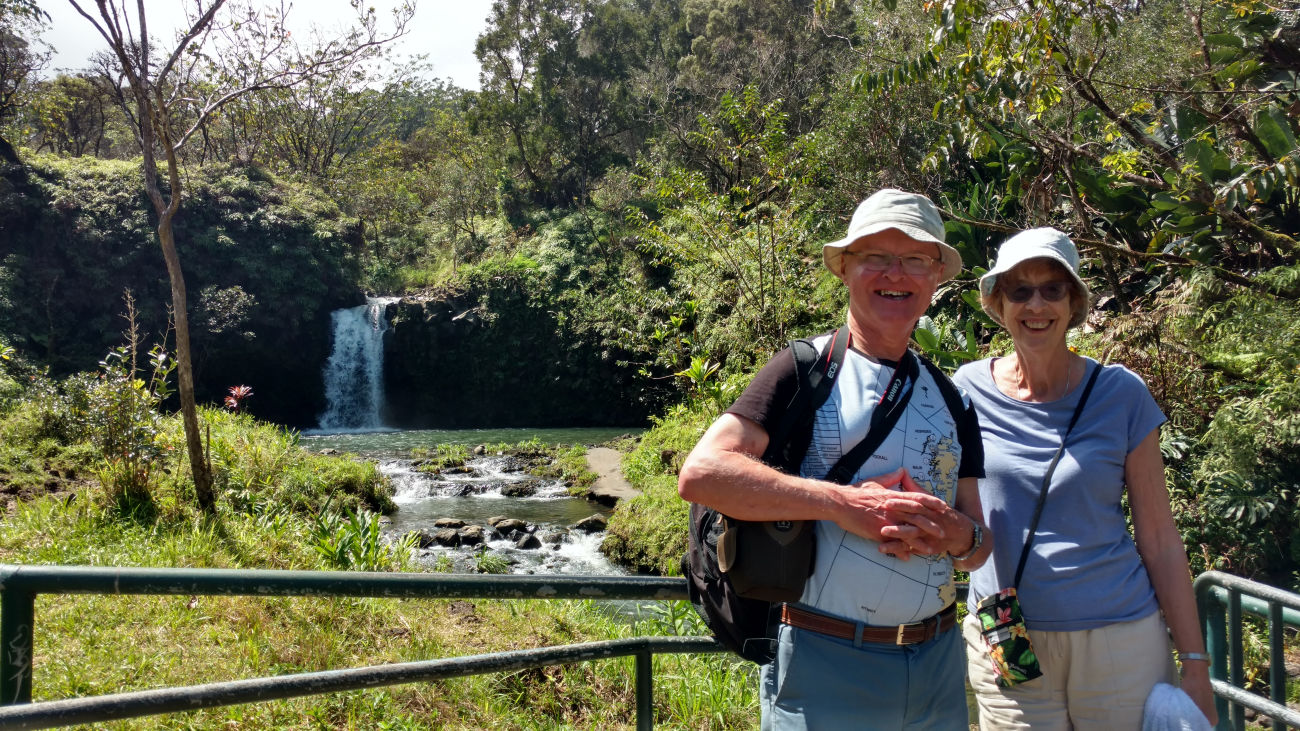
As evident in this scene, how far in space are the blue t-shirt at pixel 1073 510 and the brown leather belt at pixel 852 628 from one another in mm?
423

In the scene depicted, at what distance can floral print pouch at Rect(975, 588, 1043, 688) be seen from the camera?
1.89m

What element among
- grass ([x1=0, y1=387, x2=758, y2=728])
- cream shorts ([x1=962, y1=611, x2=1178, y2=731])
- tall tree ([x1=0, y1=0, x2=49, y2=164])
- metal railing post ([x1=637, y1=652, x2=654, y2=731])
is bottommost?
grass ([x1=0, y1=387, x2=758, y2=728])

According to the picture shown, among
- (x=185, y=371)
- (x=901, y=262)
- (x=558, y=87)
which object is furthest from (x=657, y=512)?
(x=558, y=87)

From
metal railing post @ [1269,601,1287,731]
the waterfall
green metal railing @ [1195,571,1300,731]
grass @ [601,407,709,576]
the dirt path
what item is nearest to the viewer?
green metal railing @ [1195,571,1300,731]

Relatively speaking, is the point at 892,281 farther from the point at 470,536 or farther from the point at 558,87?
the point at 558,87

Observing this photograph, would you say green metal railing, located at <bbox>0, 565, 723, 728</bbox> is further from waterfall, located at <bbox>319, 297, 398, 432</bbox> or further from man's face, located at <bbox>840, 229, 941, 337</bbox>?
waterfall, located at <bbox>319, 297, 398, 432</bbox>

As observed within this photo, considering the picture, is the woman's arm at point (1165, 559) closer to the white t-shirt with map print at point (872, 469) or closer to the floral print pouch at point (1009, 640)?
the floral print pouch at point (1009, 640)

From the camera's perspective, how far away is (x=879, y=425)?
1682 millimetres

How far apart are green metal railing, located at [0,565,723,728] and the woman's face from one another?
1052 millimetres

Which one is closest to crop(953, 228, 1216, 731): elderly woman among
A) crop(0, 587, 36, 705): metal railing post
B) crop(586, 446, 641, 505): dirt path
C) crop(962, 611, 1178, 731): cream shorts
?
crop(962, 611, 1178, 731): cream shorts

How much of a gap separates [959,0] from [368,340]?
22881 millimetres

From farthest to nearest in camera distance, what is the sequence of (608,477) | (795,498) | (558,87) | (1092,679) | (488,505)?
(558,87)
(608,477)
(488,505)
(1092,679)
(795,498)

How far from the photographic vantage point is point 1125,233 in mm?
8422

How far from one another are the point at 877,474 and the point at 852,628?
30cm
